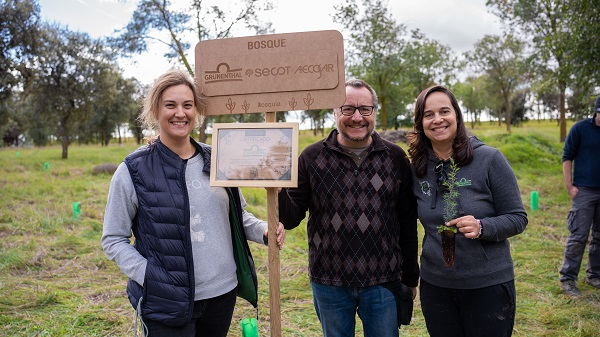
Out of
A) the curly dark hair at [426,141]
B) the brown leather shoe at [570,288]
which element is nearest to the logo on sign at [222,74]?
the curly dark hair at [426,141]

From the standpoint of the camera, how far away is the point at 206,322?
2352mm

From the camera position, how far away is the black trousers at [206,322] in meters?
2.18

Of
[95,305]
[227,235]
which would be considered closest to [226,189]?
[227,235]

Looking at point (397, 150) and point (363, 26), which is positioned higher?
point (363, 26)

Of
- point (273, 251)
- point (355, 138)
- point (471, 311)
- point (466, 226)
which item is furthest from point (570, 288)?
point (273, 251)

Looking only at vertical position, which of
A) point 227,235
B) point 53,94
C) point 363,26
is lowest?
point 227,235

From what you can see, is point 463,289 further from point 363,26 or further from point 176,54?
point 363,26

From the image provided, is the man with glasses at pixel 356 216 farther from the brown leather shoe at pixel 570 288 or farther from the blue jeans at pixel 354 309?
the brown leather shoe at pixel 570 288

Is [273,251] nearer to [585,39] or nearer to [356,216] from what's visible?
[356,216]

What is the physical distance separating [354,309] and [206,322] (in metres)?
0.93

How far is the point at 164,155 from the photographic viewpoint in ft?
7.48

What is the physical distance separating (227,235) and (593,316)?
3912 mm

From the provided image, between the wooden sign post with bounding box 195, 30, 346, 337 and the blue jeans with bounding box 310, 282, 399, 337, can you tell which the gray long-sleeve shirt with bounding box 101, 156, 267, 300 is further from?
the blue jeans with bounding box 310, 282, 399, 337

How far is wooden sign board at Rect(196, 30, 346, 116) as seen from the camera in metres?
2.50
